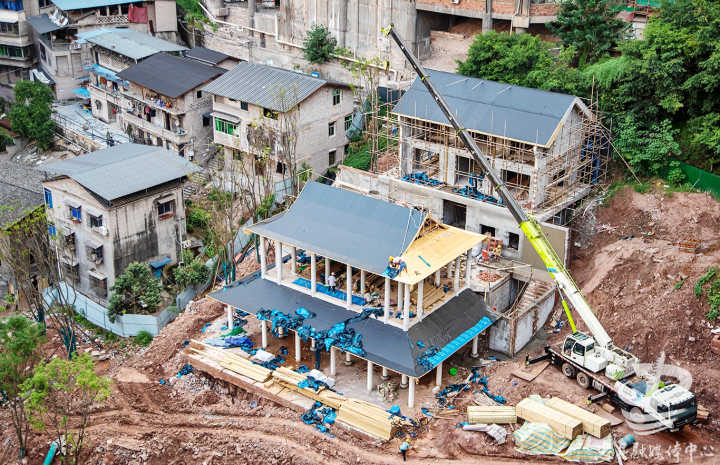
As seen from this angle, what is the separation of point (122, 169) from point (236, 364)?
1818 centimetres

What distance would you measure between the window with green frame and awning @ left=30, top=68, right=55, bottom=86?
26.0 m

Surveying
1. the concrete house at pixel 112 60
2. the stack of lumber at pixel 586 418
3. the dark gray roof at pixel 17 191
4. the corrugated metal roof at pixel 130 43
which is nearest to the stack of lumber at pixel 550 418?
the stack of lumber at pixel 586 418

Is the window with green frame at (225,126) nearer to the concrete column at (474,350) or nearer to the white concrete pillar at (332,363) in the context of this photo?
the white concrete pillar at (332,363)

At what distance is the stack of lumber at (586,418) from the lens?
3175 centimetres

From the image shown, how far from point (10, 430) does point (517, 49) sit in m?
39.2

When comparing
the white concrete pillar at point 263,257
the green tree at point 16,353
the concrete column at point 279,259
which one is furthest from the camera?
the white concrete pillar at point 263,257

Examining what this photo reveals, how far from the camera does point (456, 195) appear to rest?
4719 centimetres

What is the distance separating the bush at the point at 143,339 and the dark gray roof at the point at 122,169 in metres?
8.45

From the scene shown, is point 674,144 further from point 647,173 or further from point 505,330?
point 505,330

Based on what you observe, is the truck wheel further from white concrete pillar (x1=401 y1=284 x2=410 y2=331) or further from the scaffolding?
the scaffolding

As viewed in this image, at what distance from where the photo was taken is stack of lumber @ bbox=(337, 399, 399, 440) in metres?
33.8

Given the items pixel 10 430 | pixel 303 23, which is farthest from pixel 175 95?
pixel 10 430

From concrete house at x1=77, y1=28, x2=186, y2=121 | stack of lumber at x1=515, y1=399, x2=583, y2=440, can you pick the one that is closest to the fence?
stack of lumber at x1=515, y1=399, x2=583, y2=440

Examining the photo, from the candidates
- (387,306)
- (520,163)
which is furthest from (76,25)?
(387,306)
